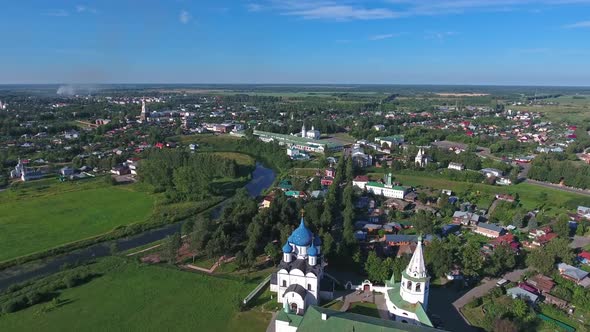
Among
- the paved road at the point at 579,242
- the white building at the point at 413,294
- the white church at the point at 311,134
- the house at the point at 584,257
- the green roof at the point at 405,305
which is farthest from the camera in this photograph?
the white church at the point at 311,134

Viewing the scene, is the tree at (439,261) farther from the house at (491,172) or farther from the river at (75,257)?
the house at (491,172)

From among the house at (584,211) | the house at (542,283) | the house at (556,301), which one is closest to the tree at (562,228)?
the house at (584,211)

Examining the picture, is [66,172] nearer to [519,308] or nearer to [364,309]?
[364,309]

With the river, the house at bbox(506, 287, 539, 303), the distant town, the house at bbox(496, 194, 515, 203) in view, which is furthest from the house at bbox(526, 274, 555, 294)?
the river

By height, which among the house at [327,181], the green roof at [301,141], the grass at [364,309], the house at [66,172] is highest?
the green roof at [301,141]

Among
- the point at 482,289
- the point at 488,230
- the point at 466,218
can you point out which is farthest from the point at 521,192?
the point at 482,289

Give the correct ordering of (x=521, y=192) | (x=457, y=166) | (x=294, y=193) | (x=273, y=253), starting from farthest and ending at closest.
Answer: (x=457, y=166) → (x=521, y=192) → (x=294, y=193) → (x=273, y=253)
